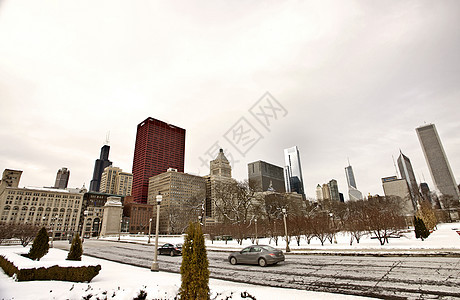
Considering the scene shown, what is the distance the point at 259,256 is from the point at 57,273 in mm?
11998

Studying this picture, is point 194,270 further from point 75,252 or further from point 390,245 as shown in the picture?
point 390,245

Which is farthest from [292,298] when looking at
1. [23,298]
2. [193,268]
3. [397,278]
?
[23,298]

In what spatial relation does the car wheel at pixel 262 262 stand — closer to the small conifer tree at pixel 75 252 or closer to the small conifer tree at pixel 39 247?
the small conifer tree at pixel 75 252

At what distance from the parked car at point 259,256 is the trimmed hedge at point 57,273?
1021 centimetres

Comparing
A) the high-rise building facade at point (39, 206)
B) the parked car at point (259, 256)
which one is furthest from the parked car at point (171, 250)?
the high-rise building facade at point (39, 206)

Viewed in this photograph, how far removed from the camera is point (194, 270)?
6.71 metres

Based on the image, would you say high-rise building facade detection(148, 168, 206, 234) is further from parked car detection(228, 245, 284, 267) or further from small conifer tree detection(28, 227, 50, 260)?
parked car detection(228, 245, 284, 267)

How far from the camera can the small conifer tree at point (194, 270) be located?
6.53 m

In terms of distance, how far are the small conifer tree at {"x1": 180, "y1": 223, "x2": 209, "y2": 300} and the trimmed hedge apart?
6.31 metres

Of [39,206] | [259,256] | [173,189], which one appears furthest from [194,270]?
[39,206]

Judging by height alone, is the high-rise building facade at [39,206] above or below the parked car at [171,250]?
above

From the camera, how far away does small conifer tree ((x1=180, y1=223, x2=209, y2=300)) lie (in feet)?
21.4

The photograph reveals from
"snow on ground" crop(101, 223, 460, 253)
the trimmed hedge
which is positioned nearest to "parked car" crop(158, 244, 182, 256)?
"snow on ground" crop(101, 223, 460, 253)

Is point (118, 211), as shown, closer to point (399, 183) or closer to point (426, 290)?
point (426, 290)
